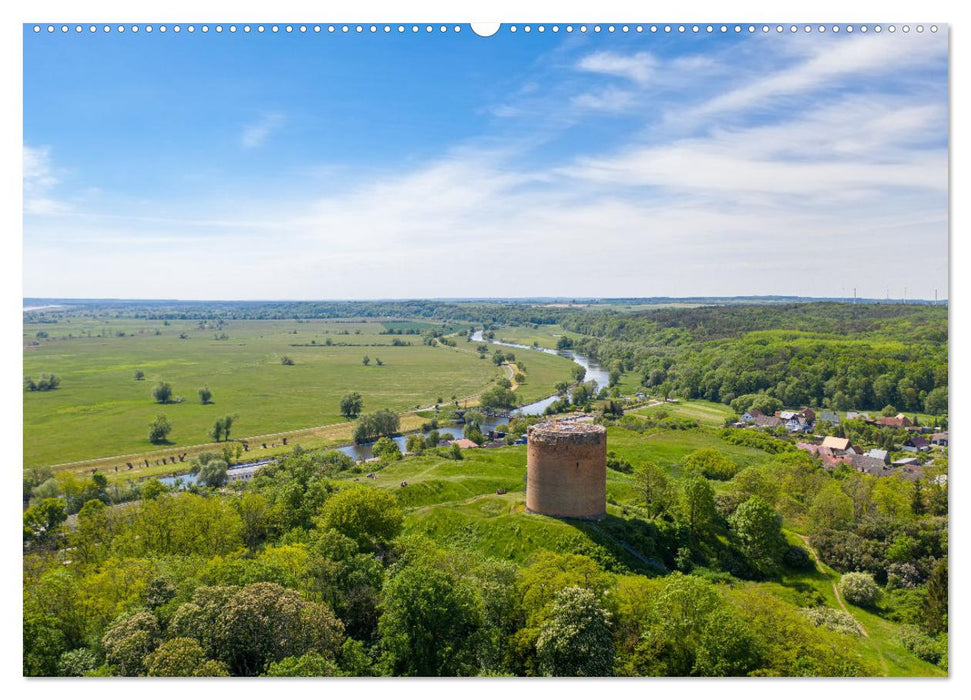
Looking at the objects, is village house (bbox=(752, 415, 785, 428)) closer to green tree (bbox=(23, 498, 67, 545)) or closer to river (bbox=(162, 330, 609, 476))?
river (bbox=(162, 330, 609, 476))

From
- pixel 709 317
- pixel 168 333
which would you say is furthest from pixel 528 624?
pixel 168 333

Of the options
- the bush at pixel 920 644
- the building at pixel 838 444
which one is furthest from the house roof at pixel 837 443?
the bush at pixel 920 644

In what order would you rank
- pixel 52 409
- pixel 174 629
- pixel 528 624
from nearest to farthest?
1. pixel 174 629
2. pixel 528 624
3. pixel 52 409

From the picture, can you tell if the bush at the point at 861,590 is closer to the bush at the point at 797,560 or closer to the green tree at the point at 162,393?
the bush at the point at 797,560

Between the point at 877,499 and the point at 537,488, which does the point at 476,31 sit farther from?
the point at 877,499

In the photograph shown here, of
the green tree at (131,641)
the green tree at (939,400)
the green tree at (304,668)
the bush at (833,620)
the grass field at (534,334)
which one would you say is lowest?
the bush at (833,620)

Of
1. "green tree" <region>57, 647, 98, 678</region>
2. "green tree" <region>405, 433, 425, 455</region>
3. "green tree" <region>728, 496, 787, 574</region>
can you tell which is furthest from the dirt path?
"green tree" <region>405, 433, 425, 455</region>
